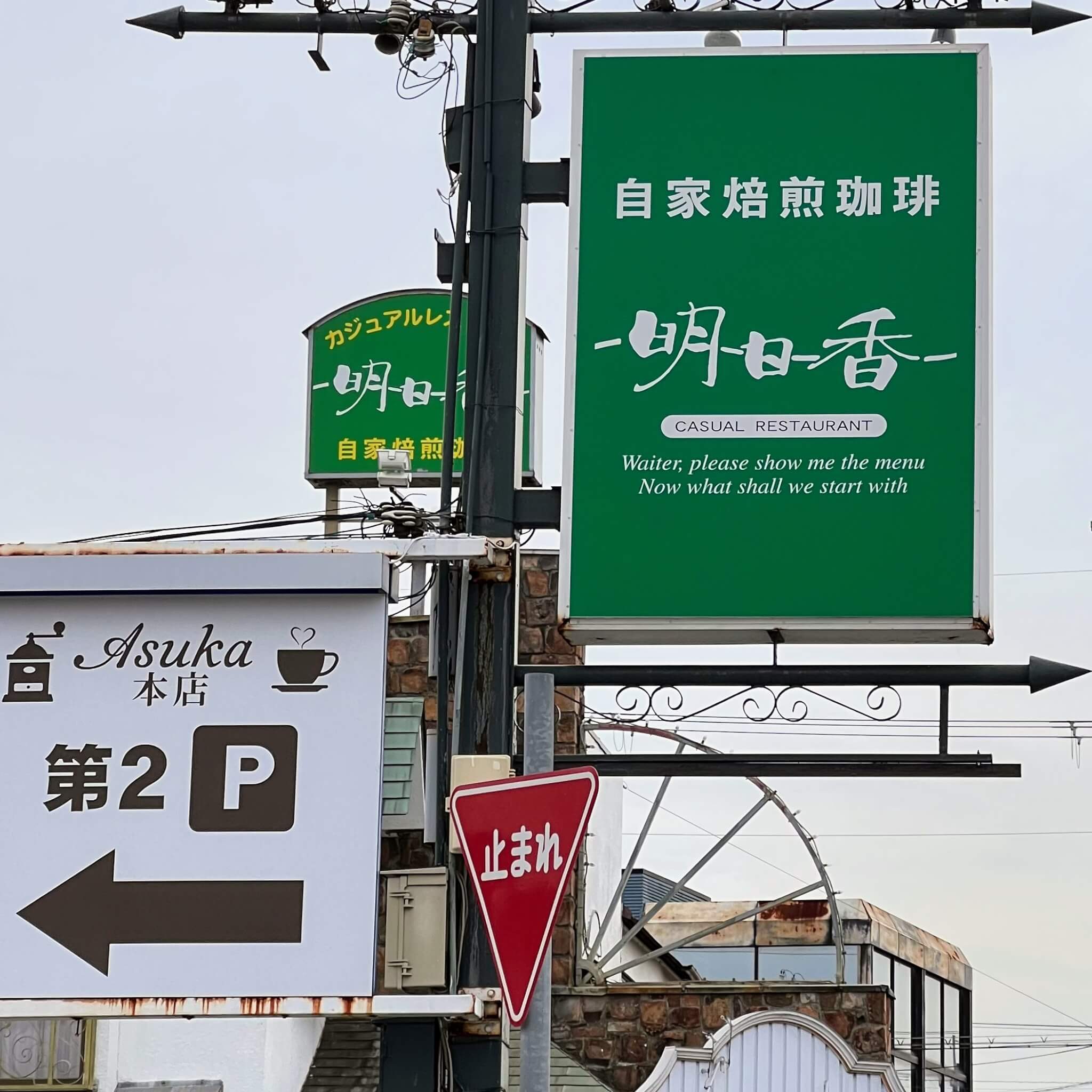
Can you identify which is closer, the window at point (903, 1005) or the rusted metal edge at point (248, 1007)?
the rusted metal edge at point (248, 1007)

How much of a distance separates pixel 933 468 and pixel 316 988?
442cm

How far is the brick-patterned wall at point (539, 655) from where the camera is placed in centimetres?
2066

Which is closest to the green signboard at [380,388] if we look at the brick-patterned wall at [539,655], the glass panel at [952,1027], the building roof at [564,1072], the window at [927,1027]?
the brick-patterned wall at [539,655]

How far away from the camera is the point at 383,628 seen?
1038 centimetres

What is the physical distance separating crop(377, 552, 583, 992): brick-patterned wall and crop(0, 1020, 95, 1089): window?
4763mm

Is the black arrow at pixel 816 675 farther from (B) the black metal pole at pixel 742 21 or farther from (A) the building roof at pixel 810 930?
(A) the building roof at pixel 810 930

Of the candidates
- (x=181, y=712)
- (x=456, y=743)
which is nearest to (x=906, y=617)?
(x=456, y=743)

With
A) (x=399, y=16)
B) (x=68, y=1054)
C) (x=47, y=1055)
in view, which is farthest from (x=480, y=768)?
(x=47, y=1055)

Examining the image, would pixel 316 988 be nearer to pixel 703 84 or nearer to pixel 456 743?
pixel 456 743

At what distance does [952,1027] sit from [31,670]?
59.1ft

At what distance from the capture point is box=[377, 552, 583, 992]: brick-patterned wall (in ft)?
67.8

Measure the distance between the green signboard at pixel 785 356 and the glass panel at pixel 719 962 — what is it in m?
16.1

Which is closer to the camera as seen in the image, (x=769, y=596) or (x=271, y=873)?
(x=271, y=873)

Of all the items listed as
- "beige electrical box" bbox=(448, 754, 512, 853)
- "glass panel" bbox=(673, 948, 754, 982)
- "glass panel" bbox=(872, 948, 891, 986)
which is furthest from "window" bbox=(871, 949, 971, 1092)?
"beige electrical box" bbox=(448, 754, 512, 853)
